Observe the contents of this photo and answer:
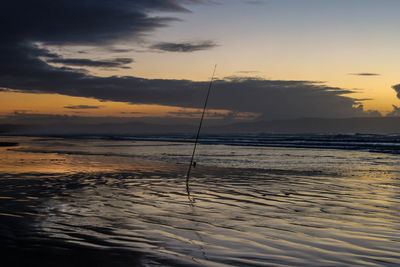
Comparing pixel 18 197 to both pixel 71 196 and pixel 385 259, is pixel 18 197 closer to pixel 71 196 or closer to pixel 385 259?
pixel 71 196

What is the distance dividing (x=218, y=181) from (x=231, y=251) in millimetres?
7276

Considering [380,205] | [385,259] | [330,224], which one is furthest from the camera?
[380,205]

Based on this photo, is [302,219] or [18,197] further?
[18,197]

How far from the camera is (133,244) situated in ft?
17.5

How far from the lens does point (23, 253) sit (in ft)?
15.9

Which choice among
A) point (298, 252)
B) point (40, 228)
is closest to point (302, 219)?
point (298, 252)

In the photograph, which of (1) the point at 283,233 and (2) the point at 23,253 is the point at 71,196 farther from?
(1) the point at 283,233

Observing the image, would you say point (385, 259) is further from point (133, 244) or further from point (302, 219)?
point (133, 244)

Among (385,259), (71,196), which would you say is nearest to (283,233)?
(385,259)

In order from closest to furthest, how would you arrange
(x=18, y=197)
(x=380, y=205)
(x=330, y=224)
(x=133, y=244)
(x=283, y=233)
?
1. (x=133, y=244)
2. (x=283, y=233)
3. (x=330, y=224)
4. (x=380, y=205)
5. (x=18, y=197)

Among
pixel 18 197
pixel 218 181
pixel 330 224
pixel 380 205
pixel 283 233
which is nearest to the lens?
pixel 283 233

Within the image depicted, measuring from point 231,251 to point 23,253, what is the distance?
2653mm

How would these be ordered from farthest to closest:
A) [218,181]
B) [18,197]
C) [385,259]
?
[218,181]
[18,197]
[385,259]

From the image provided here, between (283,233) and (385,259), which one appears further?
(283,233)
